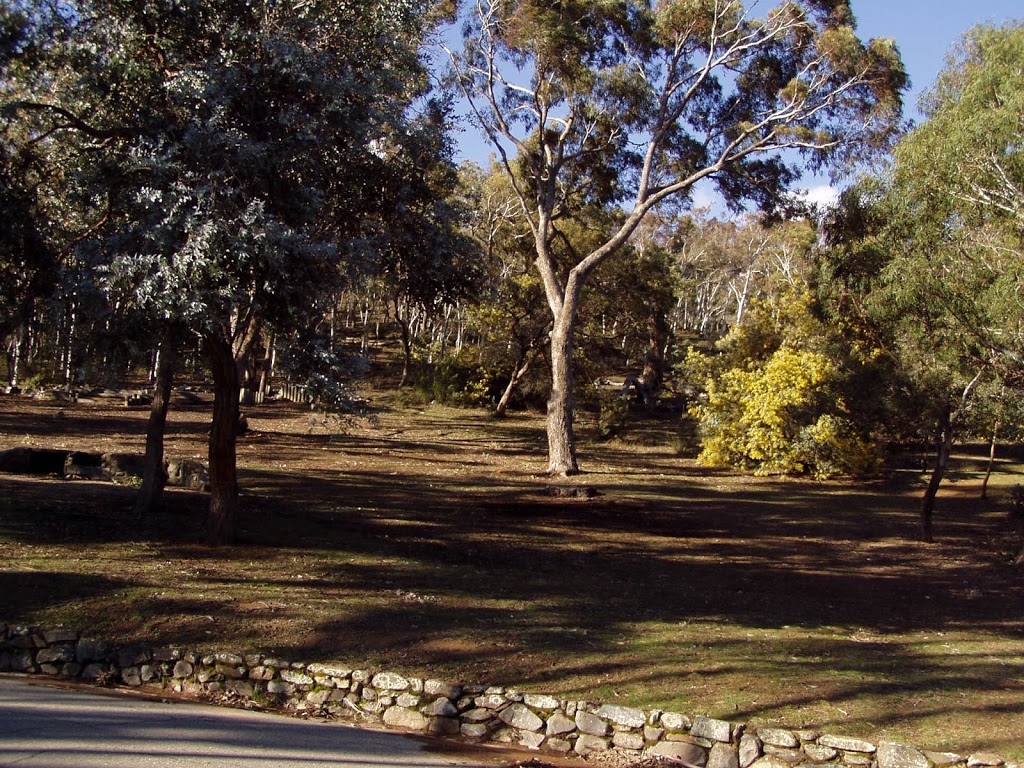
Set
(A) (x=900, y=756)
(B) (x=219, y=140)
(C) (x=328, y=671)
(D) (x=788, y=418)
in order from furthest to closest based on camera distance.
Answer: (D) (x=788, y=418)
(B) (x=219, y=140)
(C) (x=328, y=671)
(A) (x=900, y=756)

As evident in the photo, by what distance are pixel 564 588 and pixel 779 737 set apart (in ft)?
16.1


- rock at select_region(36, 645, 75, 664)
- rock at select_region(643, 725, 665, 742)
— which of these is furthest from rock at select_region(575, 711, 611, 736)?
rock at select_region(36, 645, 75, 664)

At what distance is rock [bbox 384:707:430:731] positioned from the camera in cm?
786

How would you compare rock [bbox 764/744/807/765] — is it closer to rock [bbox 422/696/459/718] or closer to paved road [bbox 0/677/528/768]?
paved road [bbox 0/677/528/768]

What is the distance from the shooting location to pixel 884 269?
18.1m

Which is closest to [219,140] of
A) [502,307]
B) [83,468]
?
[83,468]

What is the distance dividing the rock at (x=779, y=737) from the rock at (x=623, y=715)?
0.91m

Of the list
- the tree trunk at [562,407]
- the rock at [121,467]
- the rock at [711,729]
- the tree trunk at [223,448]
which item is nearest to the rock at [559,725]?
the rock at [711,729]

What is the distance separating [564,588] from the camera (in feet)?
38.9

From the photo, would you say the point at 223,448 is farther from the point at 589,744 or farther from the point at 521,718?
the point at 589,744

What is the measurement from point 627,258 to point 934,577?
66.6ft

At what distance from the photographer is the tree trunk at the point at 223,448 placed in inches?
437

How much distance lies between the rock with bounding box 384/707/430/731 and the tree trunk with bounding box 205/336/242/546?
14.8 feet

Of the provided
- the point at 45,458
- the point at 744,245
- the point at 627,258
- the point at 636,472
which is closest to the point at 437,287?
the point at 45,458
